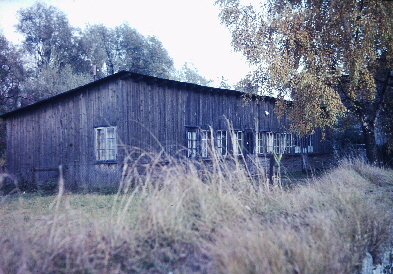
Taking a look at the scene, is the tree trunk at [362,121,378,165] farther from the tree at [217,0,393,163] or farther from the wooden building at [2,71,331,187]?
the wooden building at [2,71,331,187]

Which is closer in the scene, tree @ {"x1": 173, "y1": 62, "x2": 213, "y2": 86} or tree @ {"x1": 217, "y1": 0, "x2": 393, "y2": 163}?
tree @ {"x1": 217, "y1": 0, "x2": 393, "y2": 163}

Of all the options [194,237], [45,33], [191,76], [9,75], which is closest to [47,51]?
[45,33]

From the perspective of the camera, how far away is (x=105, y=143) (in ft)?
41.2

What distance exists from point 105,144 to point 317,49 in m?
8.51

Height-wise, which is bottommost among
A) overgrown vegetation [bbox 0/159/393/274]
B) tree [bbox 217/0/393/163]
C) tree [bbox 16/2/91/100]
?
overgrown vegetation [bbox 0/159/393/274]

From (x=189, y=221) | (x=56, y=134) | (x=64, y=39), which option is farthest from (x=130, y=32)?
(x=189, y=221)

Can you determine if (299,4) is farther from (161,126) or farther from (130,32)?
(130,32)

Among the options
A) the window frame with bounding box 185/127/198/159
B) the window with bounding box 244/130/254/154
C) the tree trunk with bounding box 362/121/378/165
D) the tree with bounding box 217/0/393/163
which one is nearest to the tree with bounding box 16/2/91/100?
the window frame with bounding box 185/127/198/159

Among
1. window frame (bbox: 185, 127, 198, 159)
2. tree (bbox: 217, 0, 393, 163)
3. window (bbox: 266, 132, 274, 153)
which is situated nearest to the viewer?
tree (bbox: 217, 0, 393, 163)

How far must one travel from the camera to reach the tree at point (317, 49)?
11.1m

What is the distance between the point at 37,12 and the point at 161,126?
79.9 feet

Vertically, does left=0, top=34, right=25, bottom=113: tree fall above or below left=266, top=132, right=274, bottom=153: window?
above

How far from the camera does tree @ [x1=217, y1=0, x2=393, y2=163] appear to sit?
36.3 ft

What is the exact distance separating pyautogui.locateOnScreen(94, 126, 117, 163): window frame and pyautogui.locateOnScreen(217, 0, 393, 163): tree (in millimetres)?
6058
